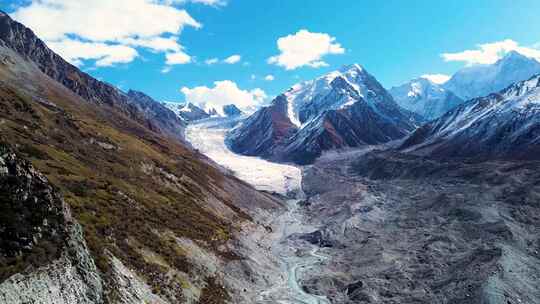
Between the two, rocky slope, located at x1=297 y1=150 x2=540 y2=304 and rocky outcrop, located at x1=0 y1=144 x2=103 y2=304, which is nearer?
rocky outcrop, located at x1=0 y1=144 x2=103 y2=304

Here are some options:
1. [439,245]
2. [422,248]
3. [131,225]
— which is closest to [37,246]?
[131,225]

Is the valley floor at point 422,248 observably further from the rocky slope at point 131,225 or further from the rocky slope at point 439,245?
the rocky slope at point 131,225

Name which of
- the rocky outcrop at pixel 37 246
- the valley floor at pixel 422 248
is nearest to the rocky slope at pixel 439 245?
the valley floor at pixel 422 248

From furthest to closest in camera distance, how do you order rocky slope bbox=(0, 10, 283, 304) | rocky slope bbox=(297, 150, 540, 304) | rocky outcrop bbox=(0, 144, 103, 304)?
rocky slope bbox=(297, 150, 540, 304), rocky slope bbox=(0, 10, 283, 304), rocky outcrop bbox=(0, 144, 103, 304)

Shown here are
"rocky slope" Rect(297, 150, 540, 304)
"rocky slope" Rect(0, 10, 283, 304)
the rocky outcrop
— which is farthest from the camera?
"rocky slope" Rect(297, 150, 540, 304)

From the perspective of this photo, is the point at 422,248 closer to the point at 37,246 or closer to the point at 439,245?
the point at 439,245

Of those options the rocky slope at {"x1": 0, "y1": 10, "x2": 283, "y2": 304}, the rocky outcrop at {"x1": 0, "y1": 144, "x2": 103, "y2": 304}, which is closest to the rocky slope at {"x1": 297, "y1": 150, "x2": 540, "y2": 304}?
the rocky slope at {"x1": 0, "y1": 10, "x2": 283, "y2": 304}

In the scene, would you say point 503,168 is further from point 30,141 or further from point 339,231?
point 30,141

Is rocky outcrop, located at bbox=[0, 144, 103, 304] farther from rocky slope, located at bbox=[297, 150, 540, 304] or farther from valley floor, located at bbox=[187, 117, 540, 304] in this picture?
rocky slope, located at bbox=[297, 150, 540, 304]
